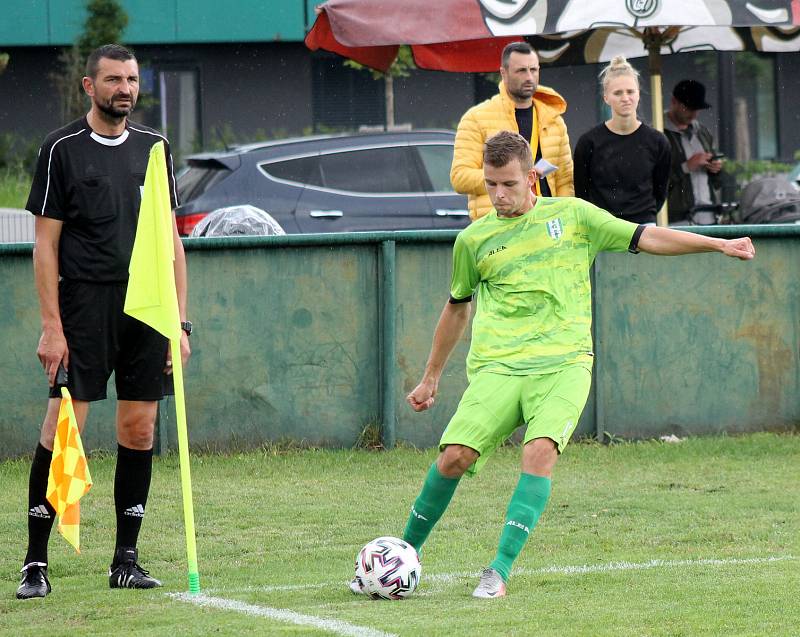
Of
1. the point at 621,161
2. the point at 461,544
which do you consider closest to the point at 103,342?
the point at 461,544

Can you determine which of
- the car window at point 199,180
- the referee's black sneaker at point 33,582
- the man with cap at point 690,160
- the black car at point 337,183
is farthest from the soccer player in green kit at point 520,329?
the car window at point 199,180

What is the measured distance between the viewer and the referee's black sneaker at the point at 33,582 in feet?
19.4

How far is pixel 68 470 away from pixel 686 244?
2592 mm

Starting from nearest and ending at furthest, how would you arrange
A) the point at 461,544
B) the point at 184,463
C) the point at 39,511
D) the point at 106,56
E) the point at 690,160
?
the point at 184,463 → the point at 106,56 → the point at 39,511 → the point at 461,544 → the point at 690,160

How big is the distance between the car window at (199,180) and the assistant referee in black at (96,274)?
7577mm

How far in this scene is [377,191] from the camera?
565 inches

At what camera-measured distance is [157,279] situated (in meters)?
5.59

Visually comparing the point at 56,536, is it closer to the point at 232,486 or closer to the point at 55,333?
the point at 232,486

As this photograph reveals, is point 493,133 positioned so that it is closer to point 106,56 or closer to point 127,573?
point 106,56

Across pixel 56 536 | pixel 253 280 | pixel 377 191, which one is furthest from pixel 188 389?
pixel 377 191

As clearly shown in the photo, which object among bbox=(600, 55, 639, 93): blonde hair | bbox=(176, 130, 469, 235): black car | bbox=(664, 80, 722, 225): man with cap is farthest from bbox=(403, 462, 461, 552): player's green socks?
bbox=(176, 130, 469, 235): black car

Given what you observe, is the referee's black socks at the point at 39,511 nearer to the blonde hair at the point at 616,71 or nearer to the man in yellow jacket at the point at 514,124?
the man in yellow jacket at the point at 514,124

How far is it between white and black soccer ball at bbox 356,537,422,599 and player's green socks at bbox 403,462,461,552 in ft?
0.79

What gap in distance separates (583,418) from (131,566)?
14.3 ft
